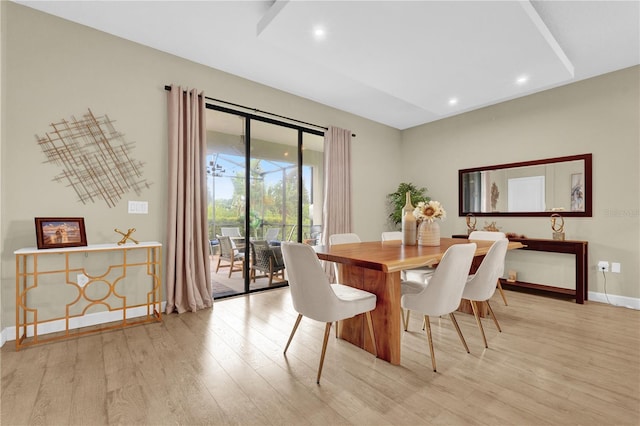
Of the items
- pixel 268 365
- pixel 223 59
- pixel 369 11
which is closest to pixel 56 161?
pixel 223 59

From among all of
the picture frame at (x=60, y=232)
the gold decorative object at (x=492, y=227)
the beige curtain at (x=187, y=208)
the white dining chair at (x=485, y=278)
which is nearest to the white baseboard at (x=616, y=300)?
the gold decorative object at (x=492, y=227)

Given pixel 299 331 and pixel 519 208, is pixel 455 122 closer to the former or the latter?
pixel 519 208

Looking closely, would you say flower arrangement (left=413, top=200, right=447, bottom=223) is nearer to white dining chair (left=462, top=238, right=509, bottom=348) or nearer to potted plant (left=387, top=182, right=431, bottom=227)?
white dining chair (left=462, top=238, right=509, bottom=348)

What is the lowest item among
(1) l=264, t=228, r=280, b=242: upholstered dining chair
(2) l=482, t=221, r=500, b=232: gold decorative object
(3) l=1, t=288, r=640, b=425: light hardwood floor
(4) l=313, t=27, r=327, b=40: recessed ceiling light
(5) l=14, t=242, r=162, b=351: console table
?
(3) l=1, t=288, r=640, b=425: light hardwood floor

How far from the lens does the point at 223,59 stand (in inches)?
128

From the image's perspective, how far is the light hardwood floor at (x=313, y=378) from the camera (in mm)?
1498

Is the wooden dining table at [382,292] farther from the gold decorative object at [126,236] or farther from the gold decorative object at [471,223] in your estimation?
the gold decorative object at [471,223]

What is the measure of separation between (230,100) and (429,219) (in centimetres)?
275

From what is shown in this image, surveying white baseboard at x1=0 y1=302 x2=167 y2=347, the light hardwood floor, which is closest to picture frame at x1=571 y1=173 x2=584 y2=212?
the light hardwood floor

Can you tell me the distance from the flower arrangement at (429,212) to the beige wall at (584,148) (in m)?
2.49

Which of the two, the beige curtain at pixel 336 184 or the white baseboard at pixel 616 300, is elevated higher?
the beige curtain at pixel 336 184

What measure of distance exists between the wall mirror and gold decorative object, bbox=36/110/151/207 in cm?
469

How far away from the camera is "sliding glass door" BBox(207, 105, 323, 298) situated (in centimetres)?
373

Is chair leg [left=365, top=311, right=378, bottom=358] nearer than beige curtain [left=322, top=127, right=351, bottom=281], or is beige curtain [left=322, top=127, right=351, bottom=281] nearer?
chair leg [left=365, top=311, right=378, bottom=358]
